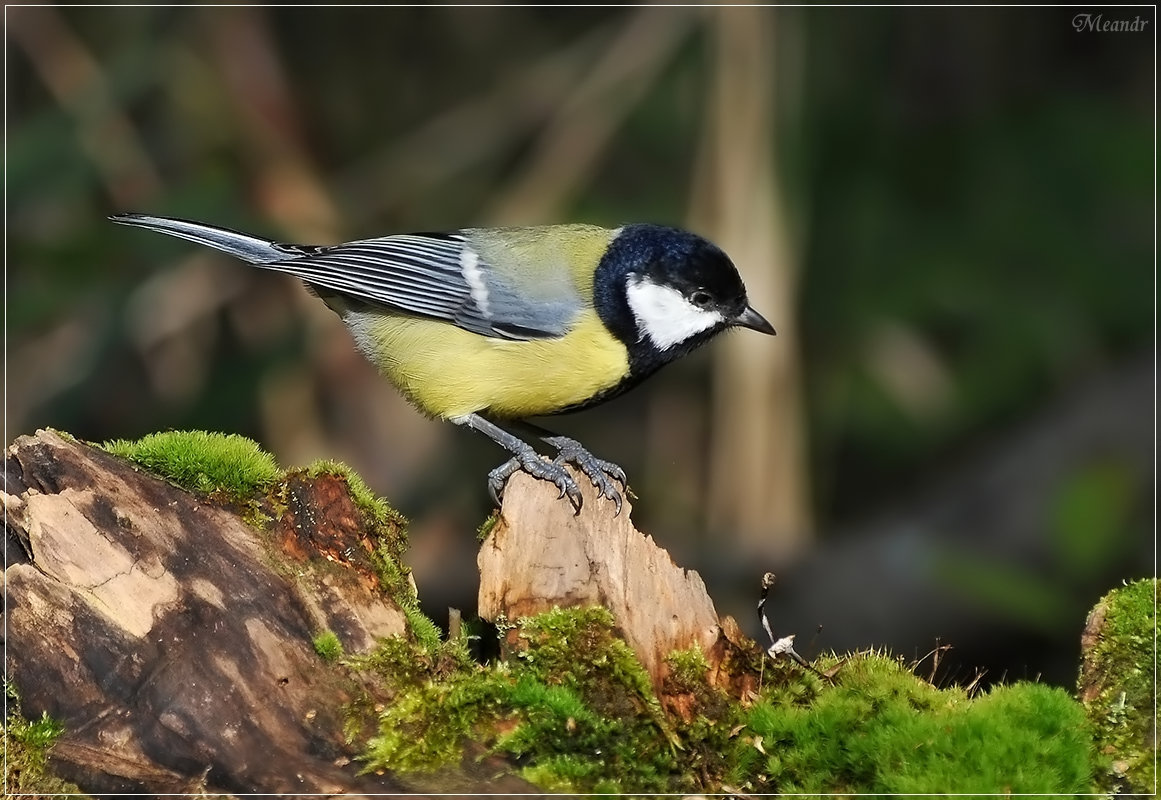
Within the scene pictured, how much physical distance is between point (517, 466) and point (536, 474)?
0.25 m

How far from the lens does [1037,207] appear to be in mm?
6188

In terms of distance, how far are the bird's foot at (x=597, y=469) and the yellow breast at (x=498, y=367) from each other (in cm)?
18

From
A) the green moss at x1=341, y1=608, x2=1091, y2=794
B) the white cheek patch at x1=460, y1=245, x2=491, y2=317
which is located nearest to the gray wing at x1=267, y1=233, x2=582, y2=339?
the white cheek patch at x1=460, y1=245, x2=491, y2=317

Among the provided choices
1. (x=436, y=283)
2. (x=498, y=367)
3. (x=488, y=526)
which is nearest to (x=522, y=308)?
(x=498, y=367)

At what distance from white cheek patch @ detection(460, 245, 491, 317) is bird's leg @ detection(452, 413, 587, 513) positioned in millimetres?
318

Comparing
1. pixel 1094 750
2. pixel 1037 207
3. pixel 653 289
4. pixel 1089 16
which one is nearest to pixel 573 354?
pixel 653 289

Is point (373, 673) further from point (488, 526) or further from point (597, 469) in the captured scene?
point (597, 469)

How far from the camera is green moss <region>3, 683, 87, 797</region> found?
1.97 m

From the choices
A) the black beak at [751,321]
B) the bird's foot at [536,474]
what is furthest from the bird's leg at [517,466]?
the black beak at [751,321]

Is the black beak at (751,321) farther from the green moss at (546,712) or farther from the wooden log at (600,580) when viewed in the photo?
the green moss at (546,712)

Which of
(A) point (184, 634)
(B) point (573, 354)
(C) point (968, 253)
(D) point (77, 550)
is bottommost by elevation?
(A) point (184, 634)

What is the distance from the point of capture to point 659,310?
334 centimetres

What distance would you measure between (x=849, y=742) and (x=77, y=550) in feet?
4.64

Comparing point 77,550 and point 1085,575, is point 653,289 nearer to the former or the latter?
point 77,550
